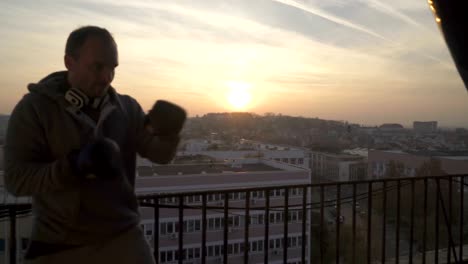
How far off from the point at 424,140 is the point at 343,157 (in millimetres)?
7660

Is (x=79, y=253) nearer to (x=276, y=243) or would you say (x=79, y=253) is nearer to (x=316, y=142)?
(x=276, y=243)

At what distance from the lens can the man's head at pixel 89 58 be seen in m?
1.36

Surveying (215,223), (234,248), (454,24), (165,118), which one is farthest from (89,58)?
(234,248)

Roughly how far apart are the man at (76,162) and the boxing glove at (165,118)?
0.11m

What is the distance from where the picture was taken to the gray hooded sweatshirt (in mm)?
1270

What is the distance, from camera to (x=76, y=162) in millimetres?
1193

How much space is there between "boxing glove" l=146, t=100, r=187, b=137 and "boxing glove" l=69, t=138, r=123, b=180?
12.9 inches

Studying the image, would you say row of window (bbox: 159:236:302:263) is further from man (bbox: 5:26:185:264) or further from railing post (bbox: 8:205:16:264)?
man (bbox: 5:26:185:264)

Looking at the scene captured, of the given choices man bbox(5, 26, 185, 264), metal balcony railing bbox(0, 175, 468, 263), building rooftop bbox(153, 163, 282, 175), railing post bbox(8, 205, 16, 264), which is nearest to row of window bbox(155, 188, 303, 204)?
metal balcony railing bbox(0, 175, 468, 263)

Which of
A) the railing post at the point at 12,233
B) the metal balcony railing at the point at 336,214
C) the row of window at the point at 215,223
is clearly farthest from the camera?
the row of window at the point at 215,223

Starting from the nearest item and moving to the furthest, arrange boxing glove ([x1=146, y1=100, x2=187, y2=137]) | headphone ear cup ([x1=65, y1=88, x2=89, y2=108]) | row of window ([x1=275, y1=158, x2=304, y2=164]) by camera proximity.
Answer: headphone ear cup ([x1=65, y1=88, x2=89, y2=108]) → boxing glove ([x1=146, y1=100, x2=187, y2=137]) → row of window ([x1=275, y1=158, x2=304, y2=164])

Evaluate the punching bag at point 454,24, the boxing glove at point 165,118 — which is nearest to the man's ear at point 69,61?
the boxing glove at point 165,118

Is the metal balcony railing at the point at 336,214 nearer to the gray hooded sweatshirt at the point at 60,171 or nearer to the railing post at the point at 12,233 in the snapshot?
the railing post at the point at 12,233

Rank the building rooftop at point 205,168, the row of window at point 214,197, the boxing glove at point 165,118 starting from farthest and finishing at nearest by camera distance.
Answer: the building rooftop at point 205,168 < the row of window at point 214,197 < the boxing glove at point 165,118
